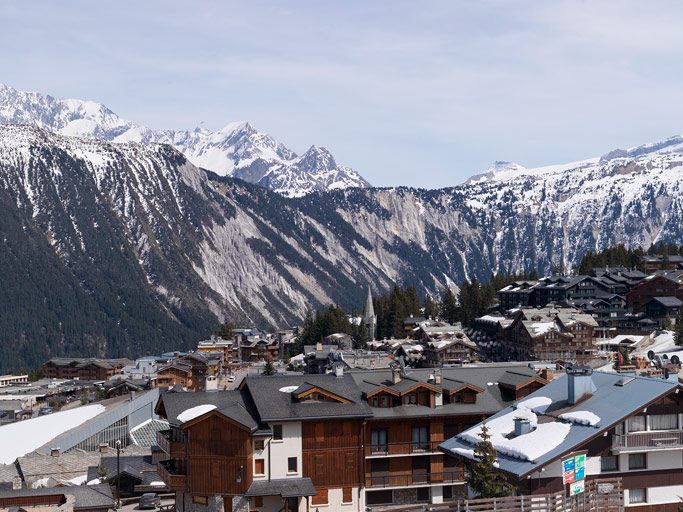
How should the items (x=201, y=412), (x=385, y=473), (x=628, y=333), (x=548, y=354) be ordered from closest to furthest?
(x=201, y=412) → (x=385, y=473) → (x=548, y=354) → (x=628, y=333)

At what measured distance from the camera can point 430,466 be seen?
222 ft

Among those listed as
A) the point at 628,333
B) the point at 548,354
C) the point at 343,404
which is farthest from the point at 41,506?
the point at 628,333

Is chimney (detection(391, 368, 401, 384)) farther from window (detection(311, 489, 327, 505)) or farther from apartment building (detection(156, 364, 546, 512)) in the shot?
window (detection(311, 489, 327, 505))

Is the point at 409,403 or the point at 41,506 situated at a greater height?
the point at 409,403

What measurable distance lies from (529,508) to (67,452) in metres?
77.0

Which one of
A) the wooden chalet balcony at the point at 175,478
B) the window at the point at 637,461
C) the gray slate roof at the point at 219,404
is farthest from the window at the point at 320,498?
the window at the point at 637,461

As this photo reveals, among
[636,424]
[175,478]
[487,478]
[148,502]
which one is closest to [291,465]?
[175,478]

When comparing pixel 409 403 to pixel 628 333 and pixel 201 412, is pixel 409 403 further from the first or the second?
pixel 628 333

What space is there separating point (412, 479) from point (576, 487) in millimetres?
23187

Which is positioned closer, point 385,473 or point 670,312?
point 385,473

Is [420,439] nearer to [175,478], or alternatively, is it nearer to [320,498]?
[320,498]

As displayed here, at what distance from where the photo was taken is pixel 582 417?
49.1 m

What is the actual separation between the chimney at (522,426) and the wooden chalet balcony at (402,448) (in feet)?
55.3

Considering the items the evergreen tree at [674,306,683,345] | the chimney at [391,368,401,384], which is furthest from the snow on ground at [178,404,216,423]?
the evergreen tree at [674,306,683,345]
